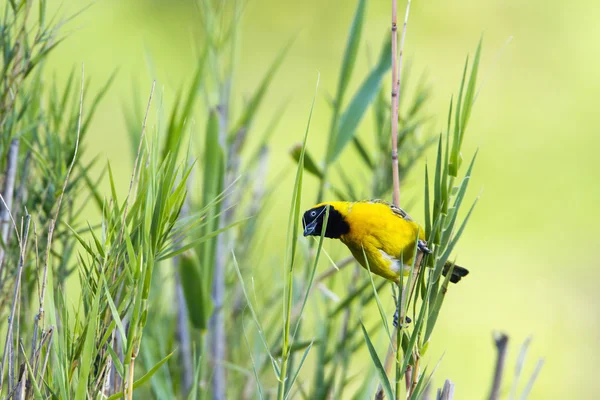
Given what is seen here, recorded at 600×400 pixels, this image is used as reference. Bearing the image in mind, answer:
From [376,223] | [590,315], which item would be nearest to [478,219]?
[590,315]

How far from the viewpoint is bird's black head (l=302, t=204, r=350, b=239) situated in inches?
26.0

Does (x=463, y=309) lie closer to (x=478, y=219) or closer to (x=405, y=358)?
(x=478, y=219)

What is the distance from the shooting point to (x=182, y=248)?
1.29 ft

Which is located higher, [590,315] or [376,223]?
[376,223]

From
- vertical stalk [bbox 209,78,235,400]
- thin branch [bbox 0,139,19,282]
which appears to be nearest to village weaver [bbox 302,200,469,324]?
vertical stalk [bbox 209,78,235,400]

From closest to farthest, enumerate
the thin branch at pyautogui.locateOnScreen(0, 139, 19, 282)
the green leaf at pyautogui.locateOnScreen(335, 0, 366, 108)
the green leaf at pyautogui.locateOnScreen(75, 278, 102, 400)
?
the green leaf at pyautogui.locateOnScreen(75, 278, 102, 400) → the thin branch at pyautogui.locateOnScreen(0, 139, 19, 282) → the green leaf at pyautogui.locateOnScreen(335, 0, 366, 108)

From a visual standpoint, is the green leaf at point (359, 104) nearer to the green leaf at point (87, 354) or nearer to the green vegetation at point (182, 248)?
the green vegetation at point (182, 248)

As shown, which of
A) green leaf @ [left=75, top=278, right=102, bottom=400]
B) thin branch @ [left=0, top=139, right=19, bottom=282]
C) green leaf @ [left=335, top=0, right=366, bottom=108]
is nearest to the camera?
green leaf @ [left=75, top=278, right=102, bottom=400]

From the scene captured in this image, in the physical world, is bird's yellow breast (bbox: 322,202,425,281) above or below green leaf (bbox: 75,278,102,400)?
above

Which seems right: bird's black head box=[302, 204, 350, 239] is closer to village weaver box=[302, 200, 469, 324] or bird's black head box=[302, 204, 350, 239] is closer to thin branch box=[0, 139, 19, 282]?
village weaver box=[302, 200, 469, 324]

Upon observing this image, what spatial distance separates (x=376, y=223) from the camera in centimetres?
66

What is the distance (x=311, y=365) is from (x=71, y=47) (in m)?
1.05

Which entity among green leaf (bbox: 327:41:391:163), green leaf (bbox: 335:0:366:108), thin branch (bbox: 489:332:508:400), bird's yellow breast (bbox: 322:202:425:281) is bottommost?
thin branch (bbox: 489:332:508:400)

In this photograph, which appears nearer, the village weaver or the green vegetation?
the green vegetation
